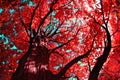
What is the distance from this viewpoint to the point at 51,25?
46.2 feet

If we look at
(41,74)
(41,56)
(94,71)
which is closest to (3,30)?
(41,56)

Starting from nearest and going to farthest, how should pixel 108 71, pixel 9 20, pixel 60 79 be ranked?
1. pixel 60 79
2. pixel 9 20
3. pixel 108 71

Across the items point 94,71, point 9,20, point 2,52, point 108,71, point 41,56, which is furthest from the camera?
point 108,71

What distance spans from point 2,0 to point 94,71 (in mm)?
3949

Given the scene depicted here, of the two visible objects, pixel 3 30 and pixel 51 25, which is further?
pixel 51 25

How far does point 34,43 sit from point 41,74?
189 cm

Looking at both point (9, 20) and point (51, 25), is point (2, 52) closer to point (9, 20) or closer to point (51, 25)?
point (9, 20)

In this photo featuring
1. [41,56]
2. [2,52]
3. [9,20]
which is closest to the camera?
[41,56]

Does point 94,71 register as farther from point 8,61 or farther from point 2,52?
point 8,61

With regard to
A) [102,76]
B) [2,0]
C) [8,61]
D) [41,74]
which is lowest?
[102,76]

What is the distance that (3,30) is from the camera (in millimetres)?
13047

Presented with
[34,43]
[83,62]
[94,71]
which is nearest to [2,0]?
[34,43]

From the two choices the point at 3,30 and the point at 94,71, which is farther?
the point at 3,30

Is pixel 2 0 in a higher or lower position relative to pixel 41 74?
higher
